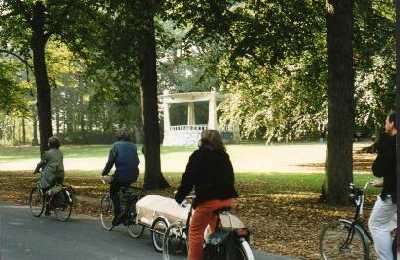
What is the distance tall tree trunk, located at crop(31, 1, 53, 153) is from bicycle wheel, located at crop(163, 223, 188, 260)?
13781 millimetres

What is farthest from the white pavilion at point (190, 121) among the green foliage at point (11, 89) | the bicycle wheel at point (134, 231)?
the bicycle wheel at point (134, 231)

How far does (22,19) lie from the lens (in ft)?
71.3

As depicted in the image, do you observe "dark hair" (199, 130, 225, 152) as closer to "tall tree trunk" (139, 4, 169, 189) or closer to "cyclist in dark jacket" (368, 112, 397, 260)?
"cyclist in dark jacket" (368, 112, 397, 260)

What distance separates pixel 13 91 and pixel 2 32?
4509 millimetres

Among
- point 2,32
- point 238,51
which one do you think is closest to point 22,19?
point 2,32

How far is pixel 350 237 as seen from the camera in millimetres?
A: 6773

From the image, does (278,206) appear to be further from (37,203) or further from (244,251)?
(244,251)

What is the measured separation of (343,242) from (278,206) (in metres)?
6.98

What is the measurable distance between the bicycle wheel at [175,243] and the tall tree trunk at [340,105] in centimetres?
614

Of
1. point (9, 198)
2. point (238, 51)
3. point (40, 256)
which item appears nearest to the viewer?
point (40, 256)

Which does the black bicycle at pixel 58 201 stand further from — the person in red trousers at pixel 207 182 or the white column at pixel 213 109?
the white column at pixel 213 109

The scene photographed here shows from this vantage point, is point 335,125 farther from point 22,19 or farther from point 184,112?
point 184,112

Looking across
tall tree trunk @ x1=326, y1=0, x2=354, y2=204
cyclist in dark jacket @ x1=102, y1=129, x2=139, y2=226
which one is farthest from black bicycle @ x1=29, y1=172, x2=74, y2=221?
tall tree trunk @ x1=326, y1=0, x2=354, y2=204

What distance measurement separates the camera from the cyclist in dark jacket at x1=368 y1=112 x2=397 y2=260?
19.2 ft
